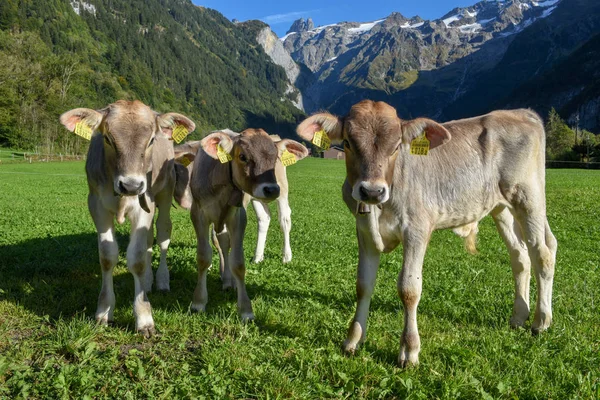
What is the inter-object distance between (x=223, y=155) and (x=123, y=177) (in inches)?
60.5

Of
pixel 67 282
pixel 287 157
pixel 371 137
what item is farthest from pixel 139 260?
pixel 371 137

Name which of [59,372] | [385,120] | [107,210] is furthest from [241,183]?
[59,372]

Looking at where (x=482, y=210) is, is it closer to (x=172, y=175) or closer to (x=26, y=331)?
(x=172, y=175)

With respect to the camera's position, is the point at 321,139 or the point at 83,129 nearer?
the point at 321,139

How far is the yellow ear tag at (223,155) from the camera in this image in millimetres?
6148

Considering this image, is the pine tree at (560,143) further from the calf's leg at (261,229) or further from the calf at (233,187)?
the calf at (233,187)

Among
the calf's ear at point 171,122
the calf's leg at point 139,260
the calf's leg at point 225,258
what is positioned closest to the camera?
the calf's leg at point 139,260

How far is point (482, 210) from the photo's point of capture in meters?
5.62

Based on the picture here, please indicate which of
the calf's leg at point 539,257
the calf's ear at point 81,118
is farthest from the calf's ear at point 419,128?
the calf's ear at point 81,118

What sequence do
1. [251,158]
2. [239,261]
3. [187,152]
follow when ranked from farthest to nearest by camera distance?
[187,152] < [239,261] < [251,158]

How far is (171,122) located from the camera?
20.1 feet

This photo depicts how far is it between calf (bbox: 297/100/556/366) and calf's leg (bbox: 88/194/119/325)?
2.91 meters

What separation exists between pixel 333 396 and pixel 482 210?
307cm

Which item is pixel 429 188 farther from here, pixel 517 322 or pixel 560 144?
pixel 560 144
